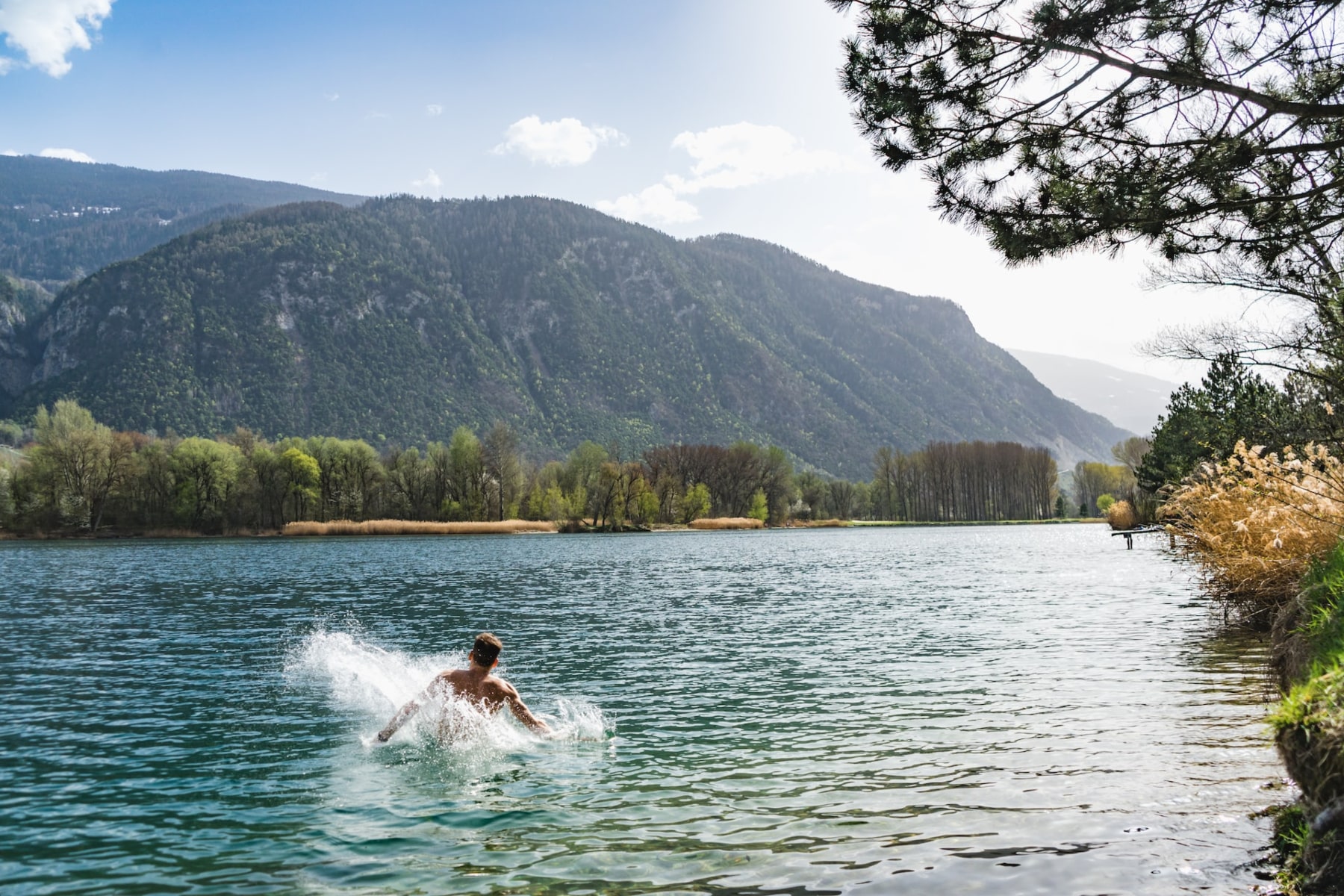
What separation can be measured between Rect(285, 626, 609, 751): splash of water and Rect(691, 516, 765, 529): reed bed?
114594 millimetres

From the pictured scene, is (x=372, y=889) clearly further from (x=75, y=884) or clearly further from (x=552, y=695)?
(x=552, y=695)

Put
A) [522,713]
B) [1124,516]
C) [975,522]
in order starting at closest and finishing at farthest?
[522,713] → [1124,516] → [975,522]

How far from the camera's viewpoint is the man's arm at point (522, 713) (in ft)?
45.1

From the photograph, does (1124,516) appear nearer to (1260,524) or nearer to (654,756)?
(1260,524)

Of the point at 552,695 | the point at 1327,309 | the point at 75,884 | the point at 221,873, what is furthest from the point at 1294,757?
the point at 552,695

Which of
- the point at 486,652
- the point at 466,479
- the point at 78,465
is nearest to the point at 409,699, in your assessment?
the point at 486,652

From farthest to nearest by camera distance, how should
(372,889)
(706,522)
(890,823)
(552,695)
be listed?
(706,522) < (552,695) < (890,823) < (372,889)

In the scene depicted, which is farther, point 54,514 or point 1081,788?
point 54,514

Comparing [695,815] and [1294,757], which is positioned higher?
[1294,757]

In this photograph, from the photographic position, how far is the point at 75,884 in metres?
8.47

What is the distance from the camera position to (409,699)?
1605 cm

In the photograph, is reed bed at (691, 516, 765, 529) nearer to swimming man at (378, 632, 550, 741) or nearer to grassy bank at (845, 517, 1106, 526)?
grassy bank at (845, 517, 1106, 526)

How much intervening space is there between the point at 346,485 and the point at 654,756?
118m

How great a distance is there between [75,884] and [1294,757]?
1100 cm
